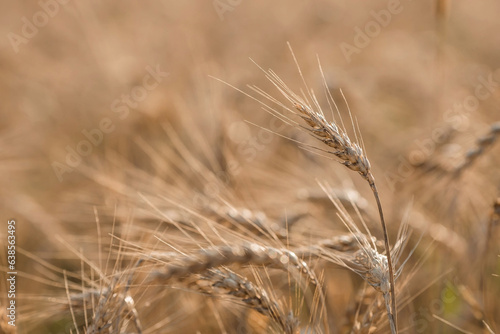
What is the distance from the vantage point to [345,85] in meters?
2.73

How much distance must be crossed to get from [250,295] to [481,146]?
864mm

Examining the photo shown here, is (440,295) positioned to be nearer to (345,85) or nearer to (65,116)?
(345,85)

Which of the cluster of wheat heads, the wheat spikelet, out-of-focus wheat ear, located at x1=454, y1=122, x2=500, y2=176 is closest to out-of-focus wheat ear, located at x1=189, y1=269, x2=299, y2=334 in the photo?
the cluster of wheat heads

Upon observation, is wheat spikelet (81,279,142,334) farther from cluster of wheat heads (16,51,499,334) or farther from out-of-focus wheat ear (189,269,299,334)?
out-of-focus wheat ear (189,269,299,334)

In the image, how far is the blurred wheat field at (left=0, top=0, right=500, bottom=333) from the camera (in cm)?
124

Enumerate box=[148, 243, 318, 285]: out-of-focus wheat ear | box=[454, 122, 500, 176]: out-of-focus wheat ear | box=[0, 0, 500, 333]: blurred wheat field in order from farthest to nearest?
box=[454, 122, 500, 176]: out-of-focus wheat ear
box=[0, 0, 500, 333]: blurred wheat field
box=[148, 243, 318, 285]: out-of-focus wheat ear

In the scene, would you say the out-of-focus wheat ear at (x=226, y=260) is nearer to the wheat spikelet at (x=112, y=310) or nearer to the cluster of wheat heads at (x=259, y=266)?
the cluster of wheat heads at (x=259, y=266)

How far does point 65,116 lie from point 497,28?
408cm

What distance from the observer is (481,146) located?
5.13 feet

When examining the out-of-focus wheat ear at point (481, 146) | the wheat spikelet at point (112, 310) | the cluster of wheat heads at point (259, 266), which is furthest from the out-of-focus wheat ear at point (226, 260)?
the out-of-focus wheat ear at point (481, 146)

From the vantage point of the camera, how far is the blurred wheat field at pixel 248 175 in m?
1.24

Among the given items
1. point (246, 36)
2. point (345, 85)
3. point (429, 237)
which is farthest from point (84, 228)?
point (246, 36)

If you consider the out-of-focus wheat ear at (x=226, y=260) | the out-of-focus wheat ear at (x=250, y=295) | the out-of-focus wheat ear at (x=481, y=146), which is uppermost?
the out-of-focus wheat ear at (x=481, y=146)

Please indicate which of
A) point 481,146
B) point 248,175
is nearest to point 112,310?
point 481,146
